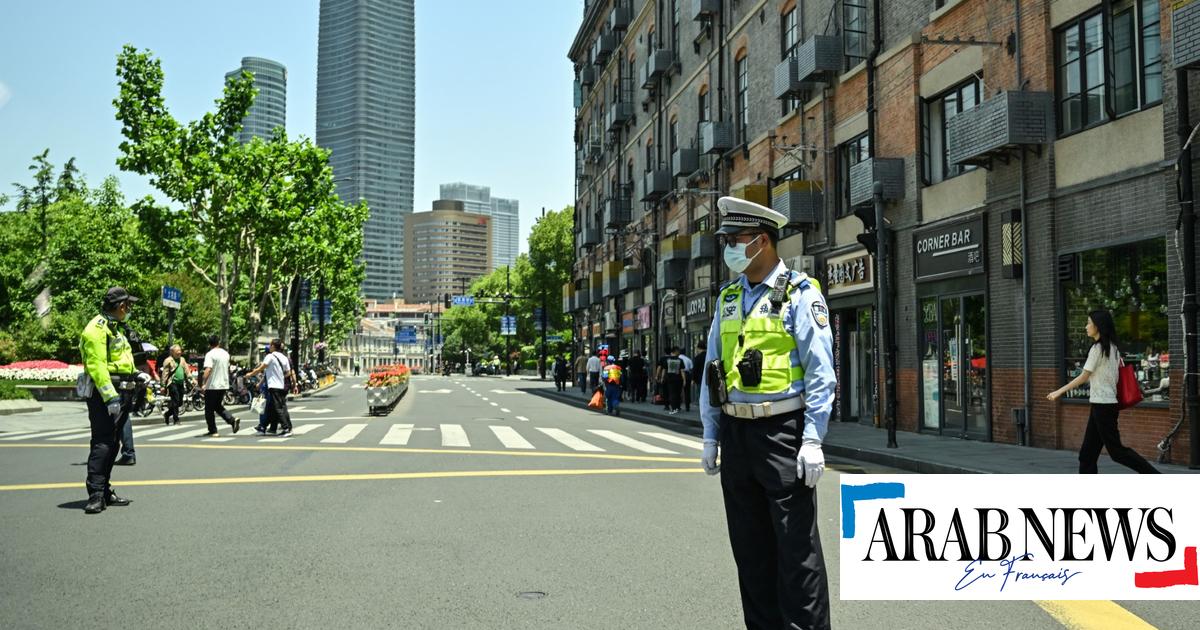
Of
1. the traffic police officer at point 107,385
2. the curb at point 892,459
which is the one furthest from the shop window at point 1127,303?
the traffic police officer at point 107,385

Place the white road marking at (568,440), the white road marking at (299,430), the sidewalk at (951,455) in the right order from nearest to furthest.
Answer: the sidewalk at (951,455) < the white road marking at (568,440) < the white road marking at (299,430)

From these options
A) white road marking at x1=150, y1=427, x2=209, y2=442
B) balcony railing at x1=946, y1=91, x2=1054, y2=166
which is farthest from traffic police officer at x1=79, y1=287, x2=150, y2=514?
balcony railing at x1=946, y1=91, x2=1054, y2=166

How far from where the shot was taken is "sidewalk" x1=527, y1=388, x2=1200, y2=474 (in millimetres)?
12166

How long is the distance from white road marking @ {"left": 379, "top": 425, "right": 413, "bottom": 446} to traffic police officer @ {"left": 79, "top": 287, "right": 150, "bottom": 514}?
7.10 m

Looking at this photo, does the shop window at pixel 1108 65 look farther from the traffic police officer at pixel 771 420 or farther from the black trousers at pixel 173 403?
the black trousers at pixel 173 403

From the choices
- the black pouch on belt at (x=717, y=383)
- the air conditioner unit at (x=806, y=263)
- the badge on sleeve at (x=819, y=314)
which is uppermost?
the air conditioner unit at (x=806, y=263)

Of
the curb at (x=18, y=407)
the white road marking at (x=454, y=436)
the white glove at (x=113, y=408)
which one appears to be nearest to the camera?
→ the white glove at (x=113, y=408)

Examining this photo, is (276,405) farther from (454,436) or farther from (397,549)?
(397,549)

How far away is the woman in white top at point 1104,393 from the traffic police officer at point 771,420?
640cm

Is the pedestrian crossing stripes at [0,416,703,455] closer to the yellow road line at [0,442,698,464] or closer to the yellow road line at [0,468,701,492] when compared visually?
the yellow road line at [0,442,698,464]

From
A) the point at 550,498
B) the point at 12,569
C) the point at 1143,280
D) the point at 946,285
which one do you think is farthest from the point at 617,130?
the point at 12,569

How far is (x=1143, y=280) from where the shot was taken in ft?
43.8

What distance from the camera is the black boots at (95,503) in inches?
332

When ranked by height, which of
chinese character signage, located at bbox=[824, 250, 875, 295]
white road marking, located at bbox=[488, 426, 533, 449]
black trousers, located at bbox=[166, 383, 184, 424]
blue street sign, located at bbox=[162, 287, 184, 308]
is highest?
chinese character signage, located at bbox=[824, 250, 875, 295]
